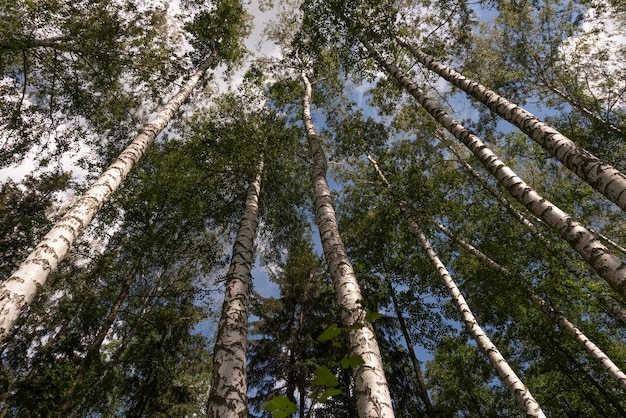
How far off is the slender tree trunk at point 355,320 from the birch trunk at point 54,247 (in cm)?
327

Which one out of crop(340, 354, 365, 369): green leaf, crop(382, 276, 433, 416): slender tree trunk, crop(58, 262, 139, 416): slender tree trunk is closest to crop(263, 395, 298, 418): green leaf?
crop(340, 354, 365, 369): green leaf

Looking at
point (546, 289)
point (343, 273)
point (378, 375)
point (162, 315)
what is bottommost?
point (378, 375)

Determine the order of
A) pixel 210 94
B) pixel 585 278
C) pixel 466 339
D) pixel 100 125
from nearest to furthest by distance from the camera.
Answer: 1. pixel 585 278
2. pixel 100 125
3. pixel 210 94
4. pixel 466 339

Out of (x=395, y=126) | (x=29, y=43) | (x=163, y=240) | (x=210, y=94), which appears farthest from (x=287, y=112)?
(x=29, y=43)

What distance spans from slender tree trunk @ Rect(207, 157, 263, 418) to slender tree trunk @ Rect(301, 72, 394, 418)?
4.73 ft

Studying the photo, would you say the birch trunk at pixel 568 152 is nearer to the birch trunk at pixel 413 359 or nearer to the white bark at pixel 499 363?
the white bark at pixel 499 363

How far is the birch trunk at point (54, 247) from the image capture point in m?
3.25

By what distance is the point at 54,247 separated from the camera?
396 cm

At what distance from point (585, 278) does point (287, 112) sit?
12410 mm

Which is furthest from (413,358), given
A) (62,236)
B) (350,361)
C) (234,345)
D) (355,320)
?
(350,361)

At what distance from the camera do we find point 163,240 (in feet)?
32.1

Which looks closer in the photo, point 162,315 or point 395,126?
point 162,315

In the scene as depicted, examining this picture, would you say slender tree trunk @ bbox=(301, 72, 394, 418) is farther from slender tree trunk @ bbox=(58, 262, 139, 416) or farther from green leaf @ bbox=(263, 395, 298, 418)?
slender tree trunk @ bbox=(58, 262, 139, 416)

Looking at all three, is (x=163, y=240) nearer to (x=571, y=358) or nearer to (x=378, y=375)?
(x=378, y=375)
